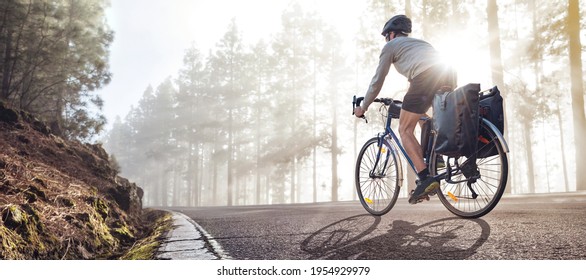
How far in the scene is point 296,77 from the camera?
84.8 ft

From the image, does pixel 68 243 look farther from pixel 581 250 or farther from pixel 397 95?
pixel 397 95

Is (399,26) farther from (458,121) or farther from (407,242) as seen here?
(407,242)

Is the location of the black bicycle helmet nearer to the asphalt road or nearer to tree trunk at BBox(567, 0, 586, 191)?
the asphalt road

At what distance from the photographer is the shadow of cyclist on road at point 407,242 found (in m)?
2.22

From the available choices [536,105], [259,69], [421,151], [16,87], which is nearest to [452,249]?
[421,151]

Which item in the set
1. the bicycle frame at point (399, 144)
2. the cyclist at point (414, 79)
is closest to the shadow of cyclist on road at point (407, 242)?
the bicycle frame at point (399, 144)

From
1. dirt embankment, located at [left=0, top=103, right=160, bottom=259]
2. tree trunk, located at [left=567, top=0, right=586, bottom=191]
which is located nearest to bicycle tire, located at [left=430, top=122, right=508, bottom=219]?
dirt embankment, located at [left=0, top=103, right=160, bottom=259]

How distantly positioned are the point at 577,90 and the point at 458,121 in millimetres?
10950

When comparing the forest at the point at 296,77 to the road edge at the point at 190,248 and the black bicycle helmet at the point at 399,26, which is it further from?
the road edge at the point at 190,248

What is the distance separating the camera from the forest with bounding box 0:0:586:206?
345 inches

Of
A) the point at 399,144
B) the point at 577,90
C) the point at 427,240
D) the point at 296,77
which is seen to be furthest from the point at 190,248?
the point at 296,77

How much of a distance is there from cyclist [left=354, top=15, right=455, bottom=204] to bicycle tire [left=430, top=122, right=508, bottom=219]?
19 cm
